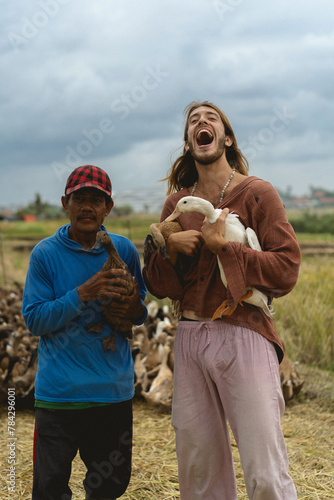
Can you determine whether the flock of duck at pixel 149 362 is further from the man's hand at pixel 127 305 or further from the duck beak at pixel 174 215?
the duck beak at pixel 174 215

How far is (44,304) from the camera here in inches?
101

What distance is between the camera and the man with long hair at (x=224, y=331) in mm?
2420

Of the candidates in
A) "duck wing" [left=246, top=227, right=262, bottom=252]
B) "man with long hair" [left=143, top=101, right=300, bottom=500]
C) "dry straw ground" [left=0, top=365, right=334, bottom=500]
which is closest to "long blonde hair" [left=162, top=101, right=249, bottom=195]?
"man with long hair" [left=143, top=101, right=300, bottom=500]

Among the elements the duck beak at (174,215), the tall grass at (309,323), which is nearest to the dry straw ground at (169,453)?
the tall grass at (309,323)

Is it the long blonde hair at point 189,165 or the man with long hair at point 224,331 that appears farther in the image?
the long blonde hair at point 189,165

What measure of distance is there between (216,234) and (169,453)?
8.59 feet

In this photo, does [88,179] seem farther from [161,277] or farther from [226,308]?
[226,308]

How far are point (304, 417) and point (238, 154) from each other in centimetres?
335

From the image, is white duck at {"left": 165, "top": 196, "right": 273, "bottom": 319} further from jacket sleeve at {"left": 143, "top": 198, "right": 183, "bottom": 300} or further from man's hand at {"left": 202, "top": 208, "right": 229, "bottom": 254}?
jacket sleeve at {"left": 143, "top": 198, "right": 183, "bottom": 300}

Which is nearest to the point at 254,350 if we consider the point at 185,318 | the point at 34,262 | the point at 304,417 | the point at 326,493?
the point at 185,318

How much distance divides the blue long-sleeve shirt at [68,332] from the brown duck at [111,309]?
33 millimetres

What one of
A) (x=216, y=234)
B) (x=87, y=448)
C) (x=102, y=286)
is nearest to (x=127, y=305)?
(x=102, y=286)

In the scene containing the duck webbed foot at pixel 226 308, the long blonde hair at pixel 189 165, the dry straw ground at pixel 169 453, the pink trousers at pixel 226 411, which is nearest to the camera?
the pink trousers at pixel 226 411

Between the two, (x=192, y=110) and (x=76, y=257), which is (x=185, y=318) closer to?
(x=76, y=257)
